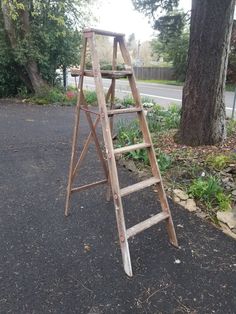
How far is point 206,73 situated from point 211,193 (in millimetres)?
1921

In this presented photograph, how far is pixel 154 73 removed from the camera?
31781mm

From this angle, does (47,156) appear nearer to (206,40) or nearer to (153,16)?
(206,40)

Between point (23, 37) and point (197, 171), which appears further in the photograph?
point (23, 37)

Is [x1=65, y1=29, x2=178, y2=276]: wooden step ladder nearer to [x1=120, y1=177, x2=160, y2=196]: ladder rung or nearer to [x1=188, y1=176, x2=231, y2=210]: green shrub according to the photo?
[x1=120, y1=177, x2=160, y2=196]: ladder rung

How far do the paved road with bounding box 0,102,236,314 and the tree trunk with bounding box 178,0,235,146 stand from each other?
4.64 ft

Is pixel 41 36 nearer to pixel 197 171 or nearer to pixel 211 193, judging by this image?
pixel 197 171

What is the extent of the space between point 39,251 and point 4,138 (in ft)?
13.7

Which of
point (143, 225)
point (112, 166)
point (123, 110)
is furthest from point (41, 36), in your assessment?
point (143, 225)

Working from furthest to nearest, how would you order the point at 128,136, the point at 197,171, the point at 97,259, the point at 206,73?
the point at 128,136 < the point at 206,73 < the point at 197,171 < the point at 97,259

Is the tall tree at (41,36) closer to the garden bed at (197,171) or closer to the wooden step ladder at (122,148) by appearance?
the garden bed at (197,171)

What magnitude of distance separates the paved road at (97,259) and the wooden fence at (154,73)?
91.5 feet

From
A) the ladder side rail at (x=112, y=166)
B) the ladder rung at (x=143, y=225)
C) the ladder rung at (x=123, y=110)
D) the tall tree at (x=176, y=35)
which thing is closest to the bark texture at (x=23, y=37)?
the ladder side rail at (x=112, y=166)

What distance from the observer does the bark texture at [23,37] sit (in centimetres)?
1030

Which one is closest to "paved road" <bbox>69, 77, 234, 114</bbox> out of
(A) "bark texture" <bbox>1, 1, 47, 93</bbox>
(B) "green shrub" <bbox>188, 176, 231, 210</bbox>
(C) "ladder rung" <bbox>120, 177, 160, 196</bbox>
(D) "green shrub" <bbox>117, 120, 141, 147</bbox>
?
(A) "bark texture" <bbox>1, 1, 47, 93</bbox>
